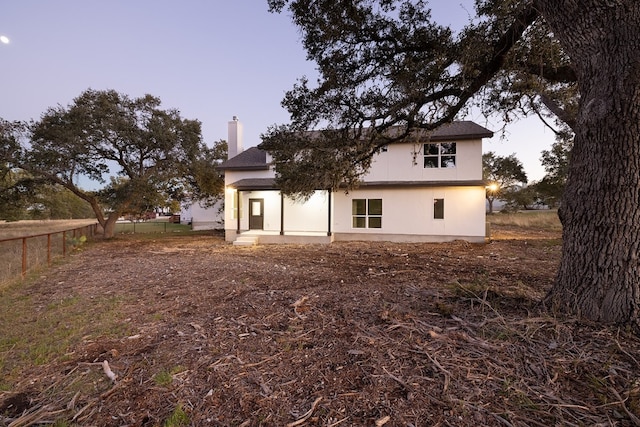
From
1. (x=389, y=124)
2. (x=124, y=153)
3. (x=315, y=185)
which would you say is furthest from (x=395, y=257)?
(x=124, y=153)

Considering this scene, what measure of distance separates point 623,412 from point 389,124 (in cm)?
579

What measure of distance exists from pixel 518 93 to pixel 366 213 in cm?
868

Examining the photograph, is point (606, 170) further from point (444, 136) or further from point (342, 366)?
point (444, 136)

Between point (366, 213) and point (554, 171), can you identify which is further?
point (554, 171)

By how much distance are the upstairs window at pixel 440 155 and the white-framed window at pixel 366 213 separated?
10.1 ft

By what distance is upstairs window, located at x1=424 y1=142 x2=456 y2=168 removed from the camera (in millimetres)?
13562

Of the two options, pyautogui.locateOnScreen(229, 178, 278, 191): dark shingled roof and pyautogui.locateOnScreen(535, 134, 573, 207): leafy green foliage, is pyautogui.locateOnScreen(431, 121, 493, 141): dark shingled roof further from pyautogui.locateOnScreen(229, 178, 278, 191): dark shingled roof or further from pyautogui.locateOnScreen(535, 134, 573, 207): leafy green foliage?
pyautogui.locateOnScreen(535, 134, 573, 207): leafy green foliage

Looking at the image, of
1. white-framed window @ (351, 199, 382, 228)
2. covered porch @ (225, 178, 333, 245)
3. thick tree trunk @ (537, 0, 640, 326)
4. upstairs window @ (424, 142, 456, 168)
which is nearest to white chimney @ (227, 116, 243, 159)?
covered porch @ (225, 178, 333, 245)

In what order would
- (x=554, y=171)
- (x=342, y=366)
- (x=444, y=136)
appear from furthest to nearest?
(x=554, y=171), (x=444, y=136), (x=342, y=366)

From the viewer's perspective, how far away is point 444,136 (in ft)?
43.1

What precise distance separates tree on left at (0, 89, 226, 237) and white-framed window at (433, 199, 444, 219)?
1303cm

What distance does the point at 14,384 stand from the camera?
2709mm

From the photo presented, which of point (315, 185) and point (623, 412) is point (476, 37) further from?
point (623, 412)

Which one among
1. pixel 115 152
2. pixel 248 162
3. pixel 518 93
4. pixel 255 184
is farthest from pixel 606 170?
pixel 115 152
